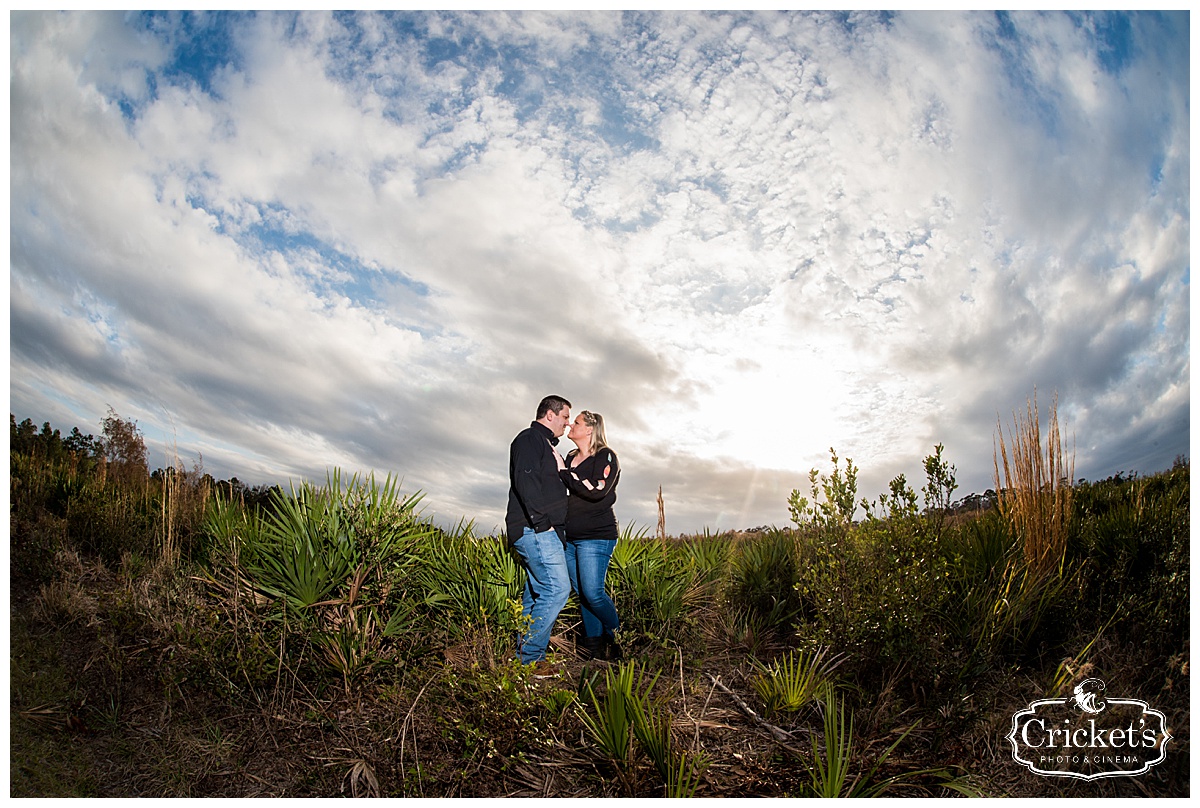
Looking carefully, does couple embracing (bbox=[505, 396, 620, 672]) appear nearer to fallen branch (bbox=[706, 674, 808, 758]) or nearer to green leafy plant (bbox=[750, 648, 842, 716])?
fallen branch (bbox=[706, 674, 808, 758])

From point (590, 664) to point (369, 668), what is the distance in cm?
157

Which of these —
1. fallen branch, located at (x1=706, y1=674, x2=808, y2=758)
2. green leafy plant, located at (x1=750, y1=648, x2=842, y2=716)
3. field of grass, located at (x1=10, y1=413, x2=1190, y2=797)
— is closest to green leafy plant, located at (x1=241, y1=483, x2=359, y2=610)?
field of grass, located at (x1=10, y1=413, x2=1190, y2=797)

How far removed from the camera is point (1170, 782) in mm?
3410

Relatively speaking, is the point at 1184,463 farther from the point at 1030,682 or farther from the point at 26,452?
the point at 26,452

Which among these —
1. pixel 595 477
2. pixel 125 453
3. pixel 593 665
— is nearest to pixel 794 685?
Result: pixel 593 665

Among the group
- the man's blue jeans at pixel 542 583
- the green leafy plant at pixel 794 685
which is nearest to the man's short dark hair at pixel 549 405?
the man's blue jeans at pixel 542 583

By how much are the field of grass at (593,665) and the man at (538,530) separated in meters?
0.29

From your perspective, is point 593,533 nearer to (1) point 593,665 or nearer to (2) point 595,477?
(2) point 595,477

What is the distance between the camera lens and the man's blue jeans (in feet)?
14.4

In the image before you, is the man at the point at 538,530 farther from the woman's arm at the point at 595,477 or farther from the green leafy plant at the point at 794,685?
the green leafy plant at the point at 794,685

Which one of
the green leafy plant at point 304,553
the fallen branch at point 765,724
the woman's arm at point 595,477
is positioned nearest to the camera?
the fallen branch at point 765,724

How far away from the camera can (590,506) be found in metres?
4.81

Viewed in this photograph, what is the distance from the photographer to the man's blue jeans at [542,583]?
438 centimetres

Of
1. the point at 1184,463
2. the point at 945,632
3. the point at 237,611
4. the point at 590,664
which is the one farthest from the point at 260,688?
the point at 1184,463
